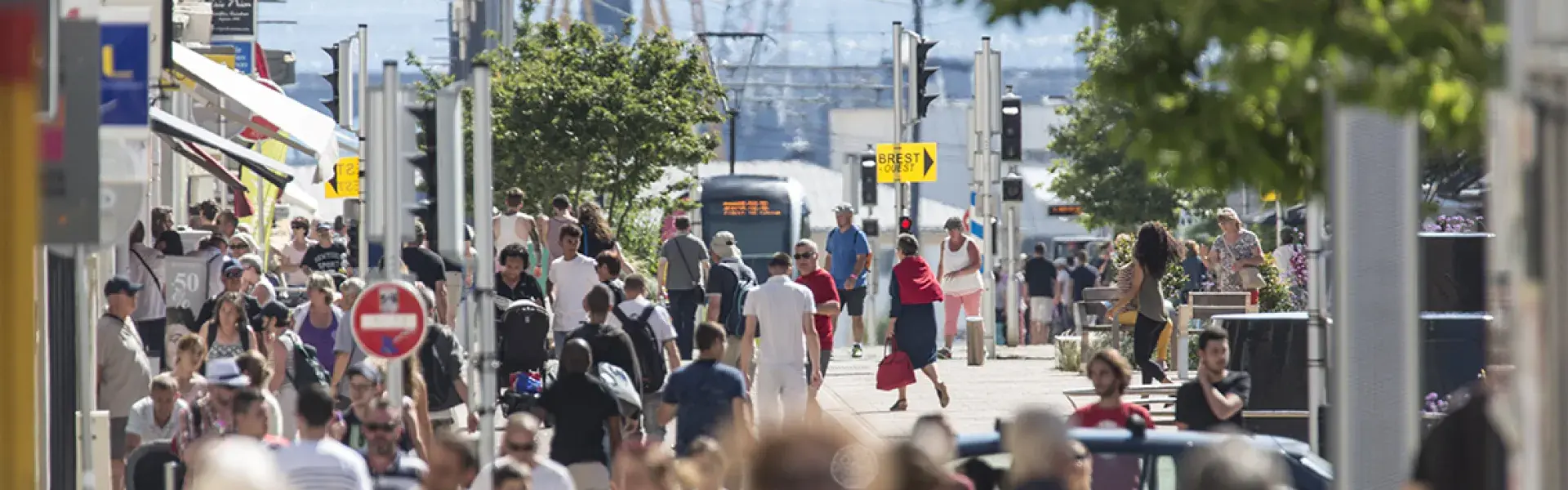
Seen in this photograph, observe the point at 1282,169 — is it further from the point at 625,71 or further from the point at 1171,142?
the point at 625,71

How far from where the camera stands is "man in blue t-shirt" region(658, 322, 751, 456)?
12.7 m

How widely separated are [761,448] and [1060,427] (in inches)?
95.9

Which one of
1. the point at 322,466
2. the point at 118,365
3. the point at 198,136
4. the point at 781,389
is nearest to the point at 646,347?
the point at 781,389

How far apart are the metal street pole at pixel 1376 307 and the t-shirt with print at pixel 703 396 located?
4829 mm

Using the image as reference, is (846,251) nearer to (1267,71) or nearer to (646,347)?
(646,347)

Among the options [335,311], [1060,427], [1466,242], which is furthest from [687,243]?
[1060,427]

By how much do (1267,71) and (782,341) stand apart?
10.7m

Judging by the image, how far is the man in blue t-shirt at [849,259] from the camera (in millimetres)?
24938

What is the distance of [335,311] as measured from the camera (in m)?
15.6

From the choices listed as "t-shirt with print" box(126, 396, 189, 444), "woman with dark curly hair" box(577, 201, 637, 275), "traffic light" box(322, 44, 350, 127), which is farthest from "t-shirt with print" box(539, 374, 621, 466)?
"traffic light" box(322, 44, 350, 127)

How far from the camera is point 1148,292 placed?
18.1 m

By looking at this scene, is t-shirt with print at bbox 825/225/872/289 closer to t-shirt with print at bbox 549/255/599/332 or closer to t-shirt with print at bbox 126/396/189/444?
t-shirt with print at bbox 549/255/599/332

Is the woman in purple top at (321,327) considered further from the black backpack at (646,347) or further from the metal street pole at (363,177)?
the black backpack at (646,347)

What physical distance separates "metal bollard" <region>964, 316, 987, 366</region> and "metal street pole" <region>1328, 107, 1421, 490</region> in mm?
15931
